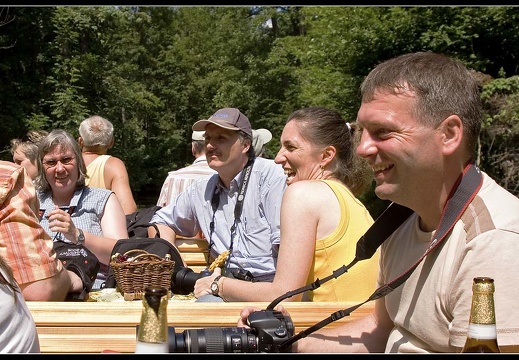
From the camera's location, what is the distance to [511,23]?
14891mm

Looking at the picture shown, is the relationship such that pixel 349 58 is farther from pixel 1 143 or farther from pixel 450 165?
pixel 450 165

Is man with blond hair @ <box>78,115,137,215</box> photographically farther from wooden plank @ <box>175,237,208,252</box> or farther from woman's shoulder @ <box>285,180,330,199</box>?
woman's shoulder @ <box>285,180,330,199</box>

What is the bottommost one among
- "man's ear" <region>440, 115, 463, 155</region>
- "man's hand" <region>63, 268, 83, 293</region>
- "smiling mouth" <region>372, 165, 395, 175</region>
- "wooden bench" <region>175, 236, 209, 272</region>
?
"wooden bench" <region>175, 236, 209, 272</region>

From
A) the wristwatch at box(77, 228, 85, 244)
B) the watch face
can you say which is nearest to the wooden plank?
the wristwatch at box(77, 228, 85, 244)

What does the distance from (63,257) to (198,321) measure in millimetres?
1135

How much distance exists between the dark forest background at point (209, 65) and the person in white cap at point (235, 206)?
1067 centimetres

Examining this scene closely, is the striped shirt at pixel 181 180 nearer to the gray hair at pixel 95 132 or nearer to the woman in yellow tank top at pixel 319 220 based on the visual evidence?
the gray hair at pixel 95 132

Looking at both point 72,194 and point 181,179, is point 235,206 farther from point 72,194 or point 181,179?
point 181,179

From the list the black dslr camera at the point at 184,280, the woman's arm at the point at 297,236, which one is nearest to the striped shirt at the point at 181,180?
the black dslr camera at the point at 184,280

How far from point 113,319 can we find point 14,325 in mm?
528

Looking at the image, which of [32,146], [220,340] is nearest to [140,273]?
[220,340]

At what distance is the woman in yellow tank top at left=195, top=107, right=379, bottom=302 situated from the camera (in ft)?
8.81

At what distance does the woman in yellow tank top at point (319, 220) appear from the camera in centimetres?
269

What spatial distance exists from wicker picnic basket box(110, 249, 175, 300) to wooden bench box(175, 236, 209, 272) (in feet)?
3.56
